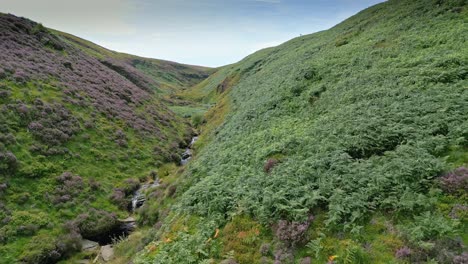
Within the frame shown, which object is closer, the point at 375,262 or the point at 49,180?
the point at 375,262

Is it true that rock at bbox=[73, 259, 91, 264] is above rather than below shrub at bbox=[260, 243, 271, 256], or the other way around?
below

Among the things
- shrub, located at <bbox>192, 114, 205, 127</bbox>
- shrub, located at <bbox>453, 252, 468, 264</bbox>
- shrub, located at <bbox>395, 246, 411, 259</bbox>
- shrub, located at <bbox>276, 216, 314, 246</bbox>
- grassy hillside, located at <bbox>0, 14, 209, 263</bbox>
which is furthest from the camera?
shrub, located at <bbox>192, 114, 205, 127</bbox>

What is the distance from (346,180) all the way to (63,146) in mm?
28581

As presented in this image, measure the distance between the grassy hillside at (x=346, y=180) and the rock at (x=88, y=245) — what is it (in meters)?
3.03

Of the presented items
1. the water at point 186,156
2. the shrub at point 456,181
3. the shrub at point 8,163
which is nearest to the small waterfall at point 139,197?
the water at point 186,156

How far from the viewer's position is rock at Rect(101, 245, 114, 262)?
19.8 metres

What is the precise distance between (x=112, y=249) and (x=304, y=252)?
1520 cm

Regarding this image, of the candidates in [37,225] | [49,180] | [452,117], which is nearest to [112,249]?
[37,225]

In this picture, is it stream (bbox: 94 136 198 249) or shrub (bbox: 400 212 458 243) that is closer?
shrub (bbox: 400 212 458 243)

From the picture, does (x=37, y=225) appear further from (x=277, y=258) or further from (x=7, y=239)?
(x=277, y=258)

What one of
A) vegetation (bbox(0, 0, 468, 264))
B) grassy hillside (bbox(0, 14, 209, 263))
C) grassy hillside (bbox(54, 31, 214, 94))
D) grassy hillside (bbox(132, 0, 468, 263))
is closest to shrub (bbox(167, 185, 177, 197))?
vegetation (bbox(0, 0, 468, 264))

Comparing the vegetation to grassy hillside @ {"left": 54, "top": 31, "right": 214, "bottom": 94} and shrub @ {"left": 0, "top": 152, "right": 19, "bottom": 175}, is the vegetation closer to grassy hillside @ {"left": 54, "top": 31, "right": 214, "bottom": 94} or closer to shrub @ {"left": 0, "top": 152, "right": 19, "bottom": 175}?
shrub @ {"left": 0, "top": 152, "right": 19, "bottom": 175}

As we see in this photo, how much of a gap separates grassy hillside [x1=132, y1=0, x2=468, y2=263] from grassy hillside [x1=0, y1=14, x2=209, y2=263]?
5410mm

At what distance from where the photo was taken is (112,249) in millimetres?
20875
